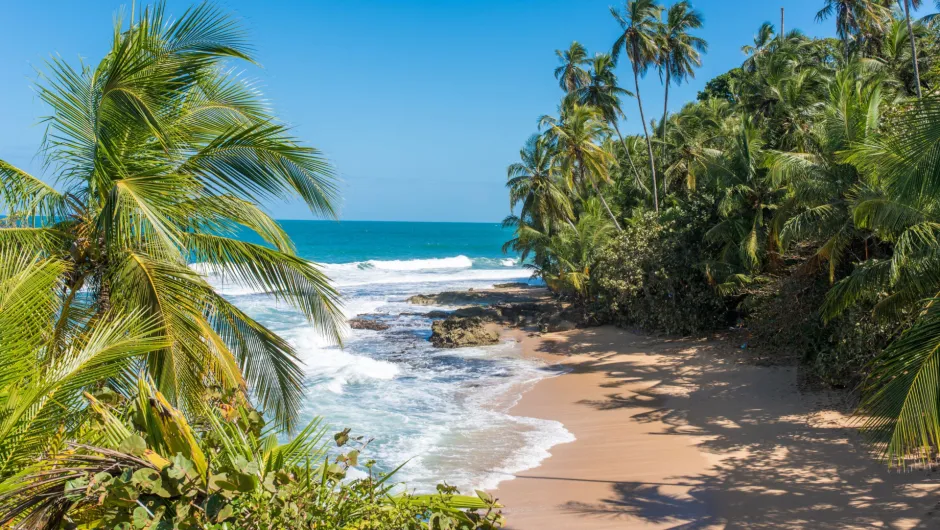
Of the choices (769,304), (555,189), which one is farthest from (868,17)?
(769,304)

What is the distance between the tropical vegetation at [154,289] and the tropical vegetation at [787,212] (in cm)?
450

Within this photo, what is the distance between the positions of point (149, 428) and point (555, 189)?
→ 24889 millimetres

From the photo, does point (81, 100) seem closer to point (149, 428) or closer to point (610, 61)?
point (149, 428)

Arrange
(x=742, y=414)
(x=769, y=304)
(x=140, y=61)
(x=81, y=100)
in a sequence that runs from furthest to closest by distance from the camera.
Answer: (x=769, y=304) < (x=742, y=414) < (x=81, y=100) < (x=140, y=61)

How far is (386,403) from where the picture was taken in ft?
46.9

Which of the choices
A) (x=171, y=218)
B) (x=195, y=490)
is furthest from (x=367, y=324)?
(x=195, y=490)

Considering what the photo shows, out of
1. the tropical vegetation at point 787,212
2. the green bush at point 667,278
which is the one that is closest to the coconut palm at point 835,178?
the tropical vegetation at point 787,212

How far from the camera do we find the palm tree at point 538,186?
26.6 metres

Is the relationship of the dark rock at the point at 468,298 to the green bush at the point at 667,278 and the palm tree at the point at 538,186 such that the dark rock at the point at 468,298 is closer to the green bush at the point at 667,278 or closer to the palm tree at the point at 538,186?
the palm tree at the point at 538,186

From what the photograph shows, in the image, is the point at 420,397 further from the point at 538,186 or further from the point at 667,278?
the point at 538,186

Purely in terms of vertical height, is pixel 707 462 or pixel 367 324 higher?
pixel 367 324

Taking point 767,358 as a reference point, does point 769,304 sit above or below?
above

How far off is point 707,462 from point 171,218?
26.9 ft

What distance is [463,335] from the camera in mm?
21484
